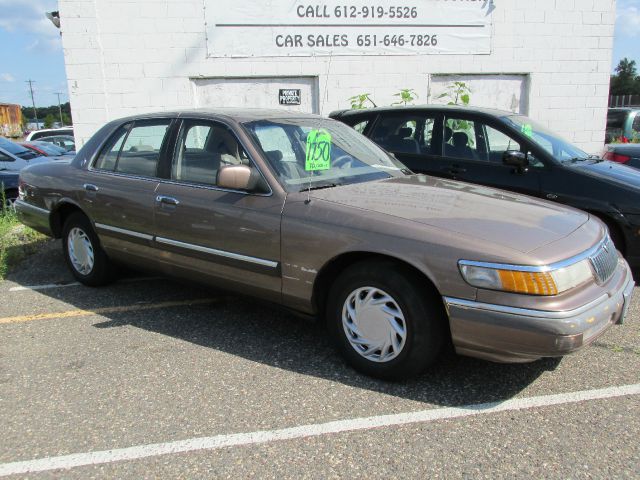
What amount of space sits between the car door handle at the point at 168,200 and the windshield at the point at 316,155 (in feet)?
2.50

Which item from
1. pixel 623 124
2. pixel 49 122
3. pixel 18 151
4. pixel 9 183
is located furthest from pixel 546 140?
pixel 49 122

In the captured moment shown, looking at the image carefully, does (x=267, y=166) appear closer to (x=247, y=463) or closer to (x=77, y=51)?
(x=247, y=463)

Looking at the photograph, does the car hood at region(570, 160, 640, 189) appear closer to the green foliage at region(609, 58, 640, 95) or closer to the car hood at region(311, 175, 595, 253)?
the car hood at region(311, 175, 595, 253)

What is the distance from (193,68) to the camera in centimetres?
955

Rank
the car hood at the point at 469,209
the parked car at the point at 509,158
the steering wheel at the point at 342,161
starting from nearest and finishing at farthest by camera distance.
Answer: the car hood at the point at 469,209 → the steering wheel at the point at 342,161 → the parked car at the point at 509,158

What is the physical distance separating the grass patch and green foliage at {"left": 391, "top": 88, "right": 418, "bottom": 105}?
6.22 metres

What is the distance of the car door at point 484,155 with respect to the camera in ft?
18.0

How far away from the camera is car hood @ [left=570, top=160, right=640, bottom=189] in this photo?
5127 mm

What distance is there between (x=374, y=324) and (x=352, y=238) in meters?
0.52

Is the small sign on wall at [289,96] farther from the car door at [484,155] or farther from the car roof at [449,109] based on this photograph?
the car door at [484,155]

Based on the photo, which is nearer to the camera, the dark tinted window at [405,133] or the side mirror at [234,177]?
the side mirror at [234,177]

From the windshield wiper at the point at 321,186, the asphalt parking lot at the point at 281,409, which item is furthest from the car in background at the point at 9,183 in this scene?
the windshield wiper at the point at 321,186

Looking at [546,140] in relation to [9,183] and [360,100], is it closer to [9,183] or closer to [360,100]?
[360,100]

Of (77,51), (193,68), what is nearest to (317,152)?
(193,68)
